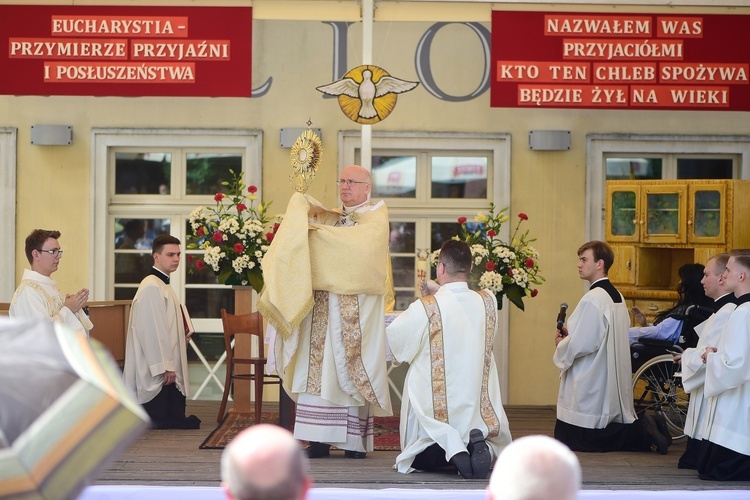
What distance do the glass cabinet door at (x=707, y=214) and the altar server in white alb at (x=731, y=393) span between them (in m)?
3.13

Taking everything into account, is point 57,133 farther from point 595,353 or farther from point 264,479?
point 264,479

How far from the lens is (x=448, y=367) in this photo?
618 centimetres

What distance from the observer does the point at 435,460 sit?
6.27 meters

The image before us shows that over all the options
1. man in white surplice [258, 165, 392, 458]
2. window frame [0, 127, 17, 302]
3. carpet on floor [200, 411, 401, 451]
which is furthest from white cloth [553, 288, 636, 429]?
window frame [0, 127, 17, 302]

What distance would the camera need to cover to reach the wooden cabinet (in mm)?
9312

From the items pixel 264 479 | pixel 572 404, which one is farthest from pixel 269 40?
pixel 264 479

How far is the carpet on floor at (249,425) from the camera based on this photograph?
24.1 ft

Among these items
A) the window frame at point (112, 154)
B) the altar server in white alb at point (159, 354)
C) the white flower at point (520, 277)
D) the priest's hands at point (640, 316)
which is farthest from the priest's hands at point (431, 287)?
the window frame at point (112, 154)

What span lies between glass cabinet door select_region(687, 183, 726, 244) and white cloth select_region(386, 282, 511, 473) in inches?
157

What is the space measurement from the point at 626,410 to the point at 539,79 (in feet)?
8.26

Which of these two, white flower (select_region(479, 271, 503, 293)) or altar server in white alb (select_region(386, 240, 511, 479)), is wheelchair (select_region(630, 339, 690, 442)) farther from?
altar server in white alb (select_region(386, 240, 511, 479))

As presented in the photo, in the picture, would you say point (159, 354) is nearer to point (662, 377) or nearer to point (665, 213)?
point (662, 377)

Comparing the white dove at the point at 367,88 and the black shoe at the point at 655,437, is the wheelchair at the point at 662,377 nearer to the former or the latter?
the black shoe at the point at 655,437

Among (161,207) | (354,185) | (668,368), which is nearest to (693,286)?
(668,368)
